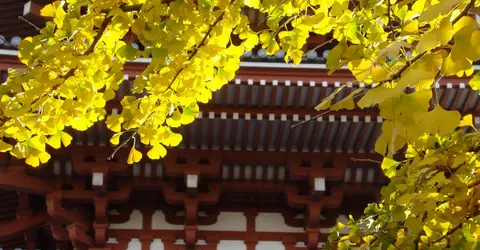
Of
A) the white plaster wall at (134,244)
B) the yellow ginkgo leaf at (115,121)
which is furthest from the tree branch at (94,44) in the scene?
the white plaster wall at (134,244)

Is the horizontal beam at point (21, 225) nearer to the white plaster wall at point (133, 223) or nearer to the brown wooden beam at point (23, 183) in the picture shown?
the brown wooden beam at point (23, 183)

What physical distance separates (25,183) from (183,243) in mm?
1633

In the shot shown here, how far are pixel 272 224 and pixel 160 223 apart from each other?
3.71ft

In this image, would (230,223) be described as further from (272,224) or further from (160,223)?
(160,223)

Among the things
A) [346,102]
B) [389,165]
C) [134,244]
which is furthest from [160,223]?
[346,102]

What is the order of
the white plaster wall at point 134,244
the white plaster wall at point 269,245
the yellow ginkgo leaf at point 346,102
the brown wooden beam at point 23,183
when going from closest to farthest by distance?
the yellow ginkgo leaf at point 346,102 < the brown wooden beam at point 23,183 < the white plaster wall at point 134,244 < the white plaster wall at point 269,245

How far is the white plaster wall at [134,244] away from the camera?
7711 millimetres

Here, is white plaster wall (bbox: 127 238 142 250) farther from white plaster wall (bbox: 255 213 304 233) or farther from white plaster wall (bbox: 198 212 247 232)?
white plaster wall (bbox: 255 213 304 233)

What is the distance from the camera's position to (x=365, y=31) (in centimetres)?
310

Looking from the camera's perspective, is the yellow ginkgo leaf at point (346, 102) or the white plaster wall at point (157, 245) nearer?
the yellow ginkgo leaf at point (346, 102)

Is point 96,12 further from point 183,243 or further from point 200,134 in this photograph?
point 183,243

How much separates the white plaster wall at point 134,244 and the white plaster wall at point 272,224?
1182mm

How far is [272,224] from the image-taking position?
312 inches

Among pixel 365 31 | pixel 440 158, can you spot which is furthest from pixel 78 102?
pixel 440 158
